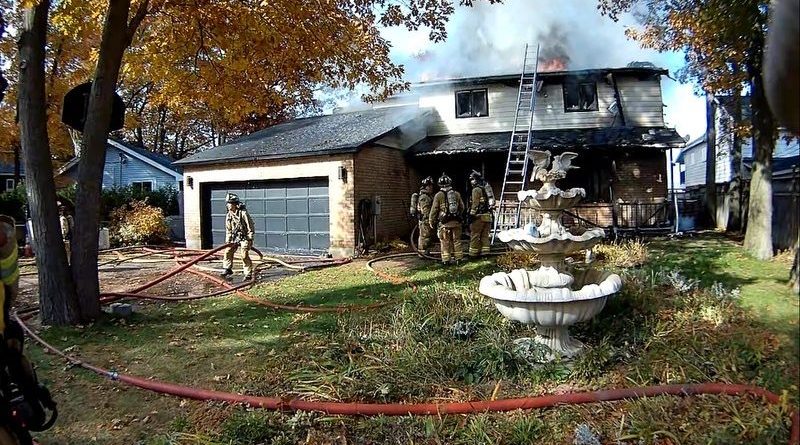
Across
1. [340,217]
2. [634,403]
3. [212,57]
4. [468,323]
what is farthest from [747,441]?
[340,217]

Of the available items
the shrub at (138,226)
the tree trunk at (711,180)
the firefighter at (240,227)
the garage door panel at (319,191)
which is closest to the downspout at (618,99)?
the tree trunk at (711,180)

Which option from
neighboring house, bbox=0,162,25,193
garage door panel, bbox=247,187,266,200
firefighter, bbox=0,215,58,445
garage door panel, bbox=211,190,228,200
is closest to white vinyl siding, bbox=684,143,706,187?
garage door panel, bbox=247,187,266,200

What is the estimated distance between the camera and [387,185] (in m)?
16.2

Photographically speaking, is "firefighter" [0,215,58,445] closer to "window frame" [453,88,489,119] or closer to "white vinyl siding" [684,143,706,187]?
"window frame" [453,88,489,119]

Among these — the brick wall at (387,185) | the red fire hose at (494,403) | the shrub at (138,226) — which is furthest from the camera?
the shrub at (138,226)

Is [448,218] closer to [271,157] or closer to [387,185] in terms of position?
[387,185]

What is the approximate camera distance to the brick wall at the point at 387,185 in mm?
14941

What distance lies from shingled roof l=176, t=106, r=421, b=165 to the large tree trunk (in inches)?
314

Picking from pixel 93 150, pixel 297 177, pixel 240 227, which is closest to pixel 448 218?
pixel 240 227

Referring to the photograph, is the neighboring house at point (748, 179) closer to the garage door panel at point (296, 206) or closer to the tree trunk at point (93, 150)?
the tree trunk at point (93, 150)

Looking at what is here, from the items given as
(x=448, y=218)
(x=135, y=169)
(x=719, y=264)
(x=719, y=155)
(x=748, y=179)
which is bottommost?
(x=719, y=264)

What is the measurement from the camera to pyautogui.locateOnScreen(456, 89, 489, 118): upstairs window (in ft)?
63.7

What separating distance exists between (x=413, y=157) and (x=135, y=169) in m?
16.1

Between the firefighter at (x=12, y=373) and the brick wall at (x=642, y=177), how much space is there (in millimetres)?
16847
